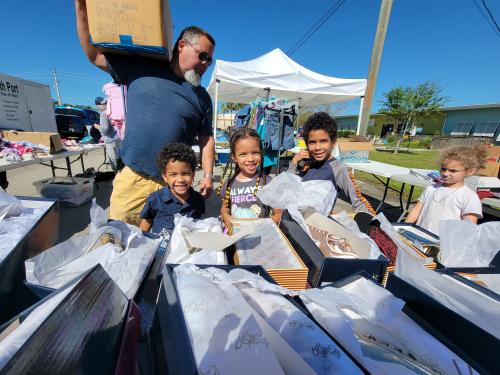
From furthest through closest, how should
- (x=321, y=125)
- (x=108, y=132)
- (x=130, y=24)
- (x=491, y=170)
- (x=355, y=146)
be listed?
(x=108, y=132) < (x=355, y=146) < (x=491, y=170) < (x=321, y=125) < (x=130, y=24)

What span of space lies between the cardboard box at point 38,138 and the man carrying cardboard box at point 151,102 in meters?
2.58

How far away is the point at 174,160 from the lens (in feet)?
5.09

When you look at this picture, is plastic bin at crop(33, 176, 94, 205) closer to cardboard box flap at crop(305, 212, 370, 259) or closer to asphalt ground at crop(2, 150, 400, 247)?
asphalt ground at crop(2, 150, 400, 247)

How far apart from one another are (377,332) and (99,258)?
95cm

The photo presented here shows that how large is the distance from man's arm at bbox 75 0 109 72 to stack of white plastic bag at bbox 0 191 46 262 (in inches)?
40.6

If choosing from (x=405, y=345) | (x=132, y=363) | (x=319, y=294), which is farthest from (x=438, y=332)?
(x=132, y=363)

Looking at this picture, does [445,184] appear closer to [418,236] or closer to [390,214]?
[418,236]

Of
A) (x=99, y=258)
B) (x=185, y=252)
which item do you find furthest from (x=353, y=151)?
(x=99, y=258)

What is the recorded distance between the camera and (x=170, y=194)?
63.7 inches

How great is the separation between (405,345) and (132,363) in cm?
69

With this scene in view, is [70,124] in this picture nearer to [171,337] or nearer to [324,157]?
[324,157]

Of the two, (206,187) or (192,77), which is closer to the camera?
(192,77)

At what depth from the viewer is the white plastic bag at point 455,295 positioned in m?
0.57

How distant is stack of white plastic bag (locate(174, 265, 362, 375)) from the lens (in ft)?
1.40
